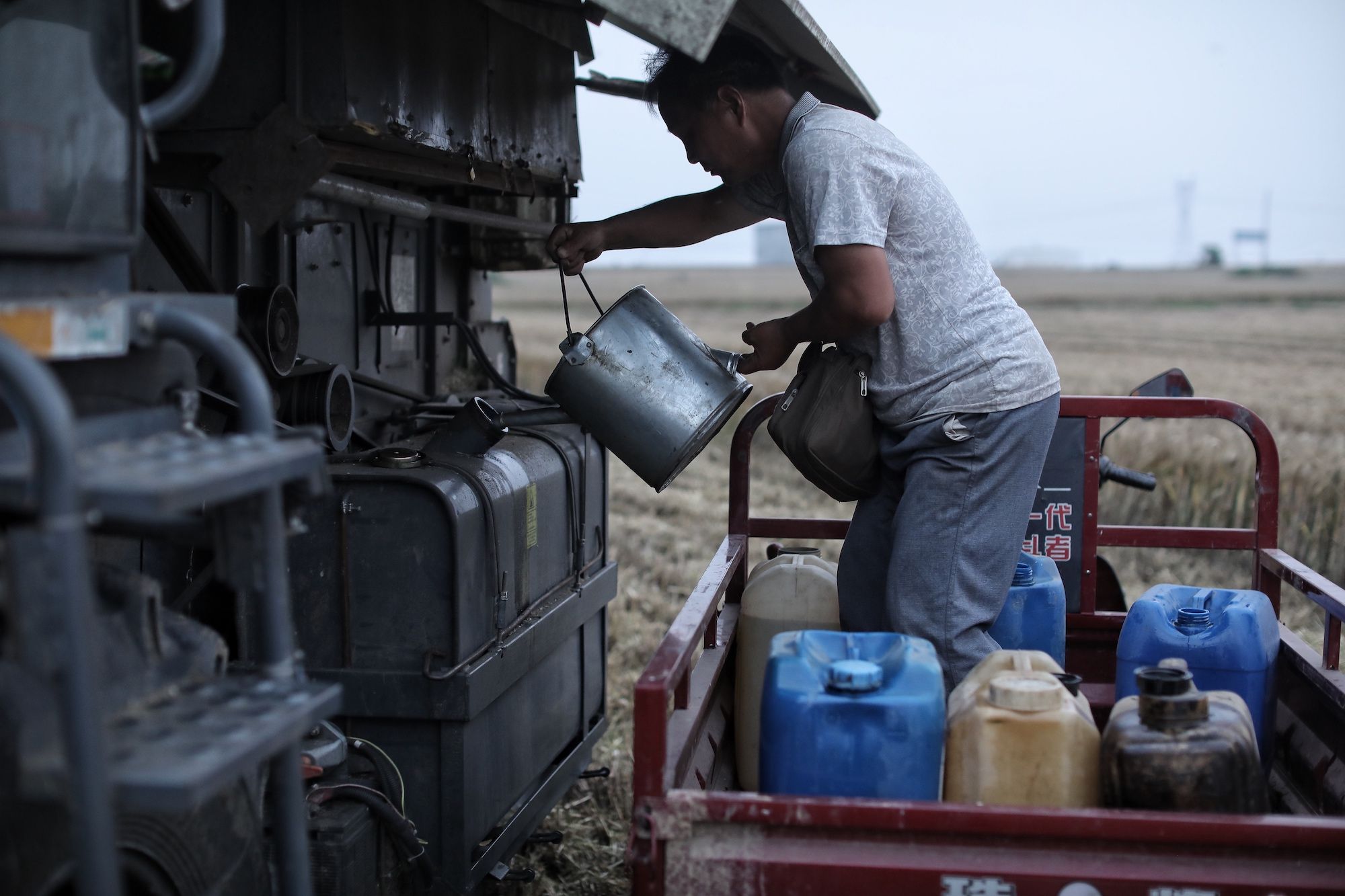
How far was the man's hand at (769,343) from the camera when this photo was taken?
3.30 m

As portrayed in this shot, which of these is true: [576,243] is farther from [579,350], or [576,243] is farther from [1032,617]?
[1032,617]

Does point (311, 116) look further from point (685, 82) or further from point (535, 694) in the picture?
point (535, 694)

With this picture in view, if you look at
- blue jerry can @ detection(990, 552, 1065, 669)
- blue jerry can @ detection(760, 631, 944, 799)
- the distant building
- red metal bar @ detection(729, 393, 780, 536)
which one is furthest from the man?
the distant building

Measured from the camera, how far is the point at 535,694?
407 cm

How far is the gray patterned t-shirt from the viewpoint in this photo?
301 cm

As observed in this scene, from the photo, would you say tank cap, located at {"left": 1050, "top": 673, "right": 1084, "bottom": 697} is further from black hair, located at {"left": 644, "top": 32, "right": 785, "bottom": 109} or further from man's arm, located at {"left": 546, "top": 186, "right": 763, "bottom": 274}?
man's arm, located at {"left": 546, "top": 186, "right": 763, "bottom": 274}

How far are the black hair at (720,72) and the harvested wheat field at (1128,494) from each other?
96.1 inches

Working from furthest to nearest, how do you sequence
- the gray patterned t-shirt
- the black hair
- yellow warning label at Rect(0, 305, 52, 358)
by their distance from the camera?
the black hair
the gray patterned t-shirt
yellow warning label at Rect(0, 305, 52, 358)

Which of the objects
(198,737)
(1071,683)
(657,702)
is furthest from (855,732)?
(198,737)

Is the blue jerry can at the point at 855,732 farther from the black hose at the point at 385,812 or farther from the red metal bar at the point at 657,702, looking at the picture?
the black hose at the point at 385,812

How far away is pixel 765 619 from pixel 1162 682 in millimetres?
1201

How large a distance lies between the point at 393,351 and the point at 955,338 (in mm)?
2343

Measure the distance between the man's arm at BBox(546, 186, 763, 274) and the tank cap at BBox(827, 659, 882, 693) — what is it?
1.86 m

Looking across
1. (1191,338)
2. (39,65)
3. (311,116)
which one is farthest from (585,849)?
(1191,338)
